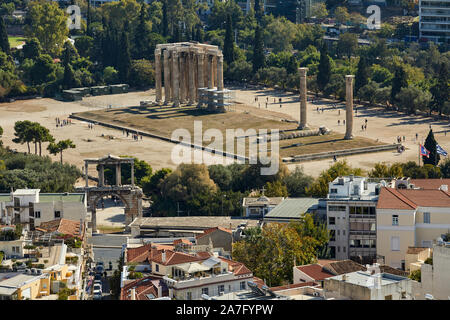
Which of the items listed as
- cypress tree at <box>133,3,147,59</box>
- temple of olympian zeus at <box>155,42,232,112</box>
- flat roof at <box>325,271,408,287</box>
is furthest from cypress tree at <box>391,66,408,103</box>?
flat roof at <box>325,271,408,287</box>

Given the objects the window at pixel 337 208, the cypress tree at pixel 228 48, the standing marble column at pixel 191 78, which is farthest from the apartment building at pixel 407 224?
the cypress tree at pixel 228 48

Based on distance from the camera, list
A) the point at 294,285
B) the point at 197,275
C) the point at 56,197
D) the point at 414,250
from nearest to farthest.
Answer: the point at 197,275, the point at 294,285, the point at 414,250, the point at 56,197

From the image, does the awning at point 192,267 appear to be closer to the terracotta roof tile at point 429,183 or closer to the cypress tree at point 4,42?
the terracotta roof tile at point 429,183

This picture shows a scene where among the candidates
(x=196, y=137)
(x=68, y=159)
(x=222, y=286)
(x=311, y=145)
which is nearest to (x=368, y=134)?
(x=311, y=145)

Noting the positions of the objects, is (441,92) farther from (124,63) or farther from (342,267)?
(342,267)

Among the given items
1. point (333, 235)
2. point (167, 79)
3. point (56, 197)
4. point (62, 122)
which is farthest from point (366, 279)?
point (167, 79)

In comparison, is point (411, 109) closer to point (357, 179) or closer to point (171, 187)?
point (171, 187)

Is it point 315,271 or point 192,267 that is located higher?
point 192,267
